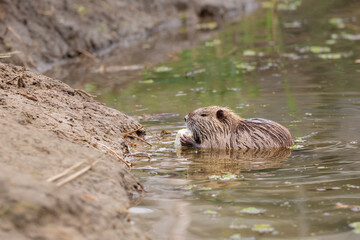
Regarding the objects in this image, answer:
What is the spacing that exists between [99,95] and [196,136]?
8.77 ft

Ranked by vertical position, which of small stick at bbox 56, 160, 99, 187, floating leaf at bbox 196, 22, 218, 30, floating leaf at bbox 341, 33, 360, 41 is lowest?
small stick at bbox 56, 160, 99, 187

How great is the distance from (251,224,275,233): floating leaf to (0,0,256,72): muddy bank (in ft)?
21.6

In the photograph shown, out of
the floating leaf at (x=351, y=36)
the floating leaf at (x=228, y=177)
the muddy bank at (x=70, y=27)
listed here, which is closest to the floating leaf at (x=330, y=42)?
the floating leaf at (x=351, y=36)

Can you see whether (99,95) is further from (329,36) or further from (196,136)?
(329,36)

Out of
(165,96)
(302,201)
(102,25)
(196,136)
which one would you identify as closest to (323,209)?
(302,201)

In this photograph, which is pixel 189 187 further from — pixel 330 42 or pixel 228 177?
pixel 330 42

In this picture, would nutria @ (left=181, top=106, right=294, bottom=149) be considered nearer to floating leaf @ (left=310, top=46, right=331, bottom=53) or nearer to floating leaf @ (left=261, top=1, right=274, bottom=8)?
floating leaf @ (left=310, top=46, right=331, bottom=53)

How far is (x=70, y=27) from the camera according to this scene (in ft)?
39.4

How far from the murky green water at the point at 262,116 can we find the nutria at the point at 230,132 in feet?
0.79

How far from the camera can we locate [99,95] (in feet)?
28.9

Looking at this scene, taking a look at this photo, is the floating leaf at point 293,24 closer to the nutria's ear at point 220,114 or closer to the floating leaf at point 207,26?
the floating leaf at point 207,26

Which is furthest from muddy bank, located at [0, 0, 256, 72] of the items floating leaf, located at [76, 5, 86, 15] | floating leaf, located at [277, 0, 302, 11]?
floating leaf, located at [277, 0, 302, 11]

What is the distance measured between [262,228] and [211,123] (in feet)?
9.66

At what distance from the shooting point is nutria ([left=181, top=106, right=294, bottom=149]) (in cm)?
609
